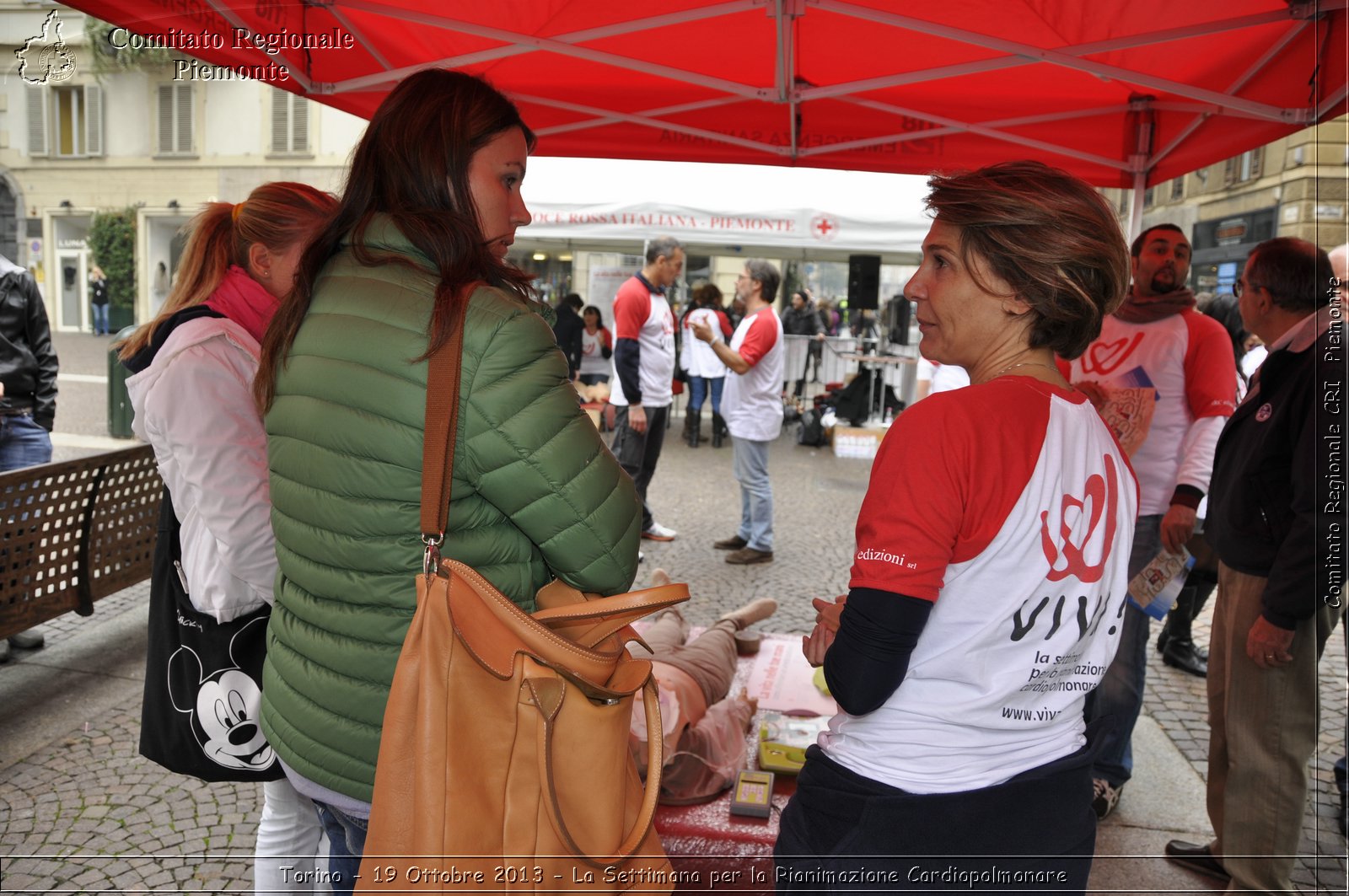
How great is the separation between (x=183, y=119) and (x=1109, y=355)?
2506 centimetres

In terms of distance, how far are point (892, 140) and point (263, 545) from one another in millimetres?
3393

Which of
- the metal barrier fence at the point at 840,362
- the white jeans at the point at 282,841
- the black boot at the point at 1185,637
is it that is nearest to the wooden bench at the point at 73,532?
the white jeans at the point at 282,841

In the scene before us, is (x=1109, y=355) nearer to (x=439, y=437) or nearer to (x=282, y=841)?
(x=439, y=437)

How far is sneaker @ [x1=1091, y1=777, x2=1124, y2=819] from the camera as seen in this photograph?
331 cm

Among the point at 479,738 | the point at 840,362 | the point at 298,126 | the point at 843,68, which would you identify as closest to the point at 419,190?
the point at 479,738

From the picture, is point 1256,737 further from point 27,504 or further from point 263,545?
point 27,504

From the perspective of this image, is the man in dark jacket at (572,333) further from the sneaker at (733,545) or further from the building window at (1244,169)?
the building window at (1244,169)

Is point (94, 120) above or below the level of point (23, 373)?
above

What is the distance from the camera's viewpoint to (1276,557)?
2.55 m

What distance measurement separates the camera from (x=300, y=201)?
232cm

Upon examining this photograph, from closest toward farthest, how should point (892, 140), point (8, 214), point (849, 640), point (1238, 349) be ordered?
point (849, 640), point (892, 140), point (8, 214), point (1238, 349)

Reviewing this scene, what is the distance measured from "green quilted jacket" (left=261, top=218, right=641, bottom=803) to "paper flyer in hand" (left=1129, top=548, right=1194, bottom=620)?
246 centimetres

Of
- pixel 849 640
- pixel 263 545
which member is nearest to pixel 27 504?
pixel 263 545

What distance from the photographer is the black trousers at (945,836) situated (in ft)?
4.47
